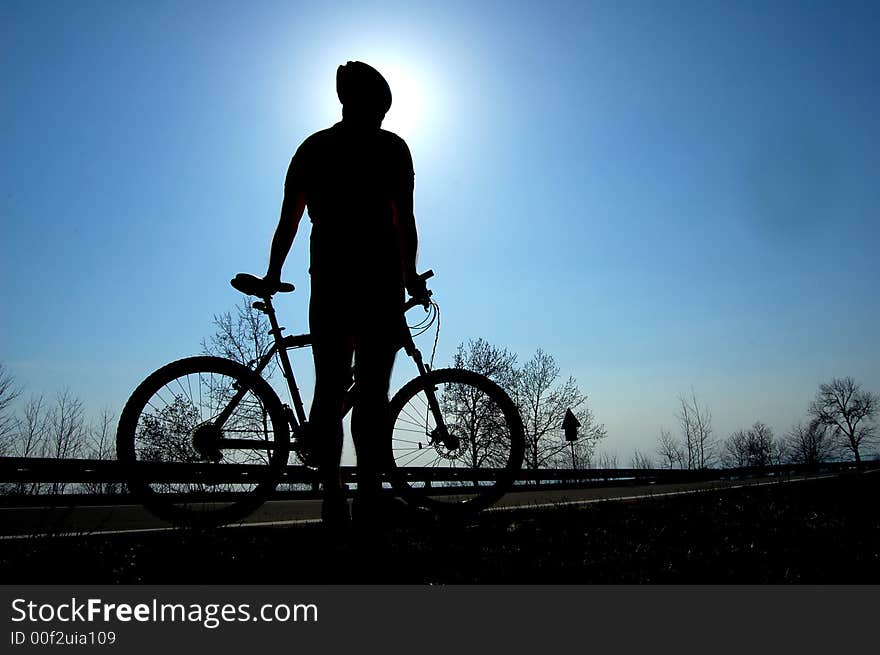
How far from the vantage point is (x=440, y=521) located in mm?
3855

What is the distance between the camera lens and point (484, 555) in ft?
8.29

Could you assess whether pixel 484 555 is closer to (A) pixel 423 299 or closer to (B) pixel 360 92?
(A) pixel 423 299

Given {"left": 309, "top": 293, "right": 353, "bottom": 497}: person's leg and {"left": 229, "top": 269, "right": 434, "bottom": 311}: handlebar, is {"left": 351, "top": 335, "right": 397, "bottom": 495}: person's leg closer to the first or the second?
{"left": 309, "top": 293, "right": 353, "bottom": 497}: person's leg

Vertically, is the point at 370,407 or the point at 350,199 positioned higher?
the point at 350,199

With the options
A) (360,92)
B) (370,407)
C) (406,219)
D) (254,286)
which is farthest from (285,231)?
(370,407)

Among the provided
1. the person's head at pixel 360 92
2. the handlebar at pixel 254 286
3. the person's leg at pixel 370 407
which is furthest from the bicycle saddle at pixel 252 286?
the person's head at pixel 360 92

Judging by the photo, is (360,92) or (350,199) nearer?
(350,199)

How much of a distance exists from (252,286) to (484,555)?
7.53 ft

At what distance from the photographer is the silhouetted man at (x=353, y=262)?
3.62 meters

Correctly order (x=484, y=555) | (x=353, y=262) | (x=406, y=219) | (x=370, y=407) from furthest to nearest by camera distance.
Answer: (x=406, y=219) < (x=370, y=407) < (x=353, y=262) < (x=484, y=555)

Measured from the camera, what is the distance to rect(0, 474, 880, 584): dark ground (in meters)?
2.05
